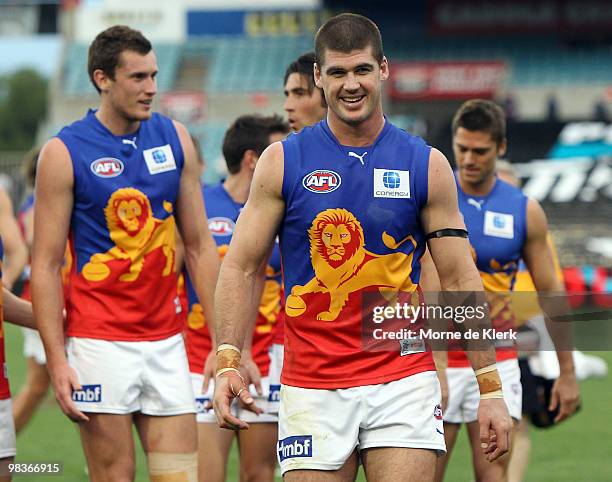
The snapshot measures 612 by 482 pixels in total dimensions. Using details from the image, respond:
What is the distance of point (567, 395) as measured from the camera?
6.84 metres

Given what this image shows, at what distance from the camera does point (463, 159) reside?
7.45 m

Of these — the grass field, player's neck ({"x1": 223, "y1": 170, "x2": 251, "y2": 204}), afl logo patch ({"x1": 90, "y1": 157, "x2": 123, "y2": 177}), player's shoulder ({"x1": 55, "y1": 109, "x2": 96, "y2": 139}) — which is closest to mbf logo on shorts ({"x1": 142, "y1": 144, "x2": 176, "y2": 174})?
afl logo patch ({"x1": 90, "y1": 157, "x2": 123, "y2": 177})

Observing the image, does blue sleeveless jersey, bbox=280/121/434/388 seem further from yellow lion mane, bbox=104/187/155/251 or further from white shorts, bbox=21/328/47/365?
white shorts, bbox=21/328/47/365

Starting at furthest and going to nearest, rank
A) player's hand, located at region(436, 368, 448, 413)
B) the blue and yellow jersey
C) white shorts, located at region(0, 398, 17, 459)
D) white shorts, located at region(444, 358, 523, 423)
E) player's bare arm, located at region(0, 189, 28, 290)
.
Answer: player's bare arm, located at region(0, 189, 28, 290) → the blue and yellow jersey → white shorts, located at region(444, 358, 523, 423) → player's hand, located at region(436, 368, 448, 413) → white shorts, located at region(0, 398, 17, 459)

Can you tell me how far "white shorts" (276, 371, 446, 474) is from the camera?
189 inches

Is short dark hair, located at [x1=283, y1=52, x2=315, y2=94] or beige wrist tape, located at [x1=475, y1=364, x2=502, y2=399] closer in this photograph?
beige wrist tape, located at [x1=475, y1=364, x2=502, y2=399]

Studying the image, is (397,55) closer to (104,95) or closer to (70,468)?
(70,468)

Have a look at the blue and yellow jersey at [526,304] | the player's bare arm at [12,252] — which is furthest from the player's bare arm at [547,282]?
the player's bare arm at [12,252]

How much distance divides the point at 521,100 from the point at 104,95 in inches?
1339

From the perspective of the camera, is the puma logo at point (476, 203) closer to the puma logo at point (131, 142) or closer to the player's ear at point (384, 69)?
the puma logo at point (131, 142)

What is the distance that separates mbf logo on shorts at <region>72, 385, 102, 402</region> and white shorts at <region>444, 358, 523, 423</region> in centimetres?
217

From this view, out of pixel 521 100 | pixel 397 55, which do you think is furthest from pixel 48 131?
pixel 521 100

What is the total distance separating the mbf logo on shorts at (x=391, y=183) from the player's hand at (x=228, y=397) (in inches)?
34.2

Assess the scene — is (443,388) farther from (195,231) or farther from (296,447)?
(296,447)
